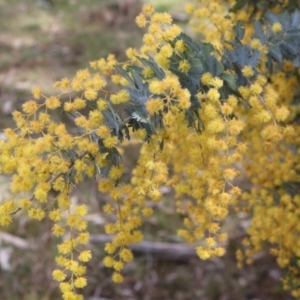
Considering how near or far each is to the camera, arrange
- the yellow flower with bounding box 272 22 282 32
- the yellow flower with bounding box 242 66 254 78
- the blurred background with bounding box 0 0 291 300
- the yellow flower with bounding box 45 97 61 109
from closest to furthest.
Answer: the yellow flower with bounding box 45 97 61 109 < the yellow flower with bounding box 242 66 254 78 < the yellow flower with bounding box 272 22 282 32 < the blurred background with bounding box 0 0 291 300

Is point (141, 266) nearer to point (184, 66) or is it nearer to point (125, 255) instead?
point (125, 255)

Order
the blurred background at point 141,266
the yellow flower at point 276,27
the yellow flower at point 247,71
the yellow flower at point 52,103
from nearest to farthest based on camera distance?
1. the yellow flower at point 52,103
2. the yellow flower at point 247,71
3. the yellow flower at point 276,27
4. the blurred background at point 141,266

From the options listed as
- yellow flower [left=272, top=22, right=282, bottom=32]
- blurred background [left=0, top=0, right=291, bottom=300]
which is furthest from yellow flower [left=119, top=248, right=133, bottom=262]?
blurred background [left=0, top=0, right=291, bottom=300]

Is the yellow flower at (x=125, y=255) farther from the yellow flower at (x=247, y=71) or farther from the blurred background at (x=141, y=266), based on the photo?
the blurred background at (x=141, y=266)

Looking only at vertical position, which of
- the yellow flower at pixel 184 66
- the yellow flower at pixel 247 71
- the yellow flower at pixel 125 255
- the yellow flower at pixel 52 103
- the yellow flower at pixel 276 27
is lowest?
the yellow flower at pixel 125 255

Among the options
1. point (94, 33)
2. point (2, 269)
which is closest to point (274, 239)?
point (2, 269)

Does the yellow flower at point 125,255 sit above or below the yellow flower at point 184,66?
below

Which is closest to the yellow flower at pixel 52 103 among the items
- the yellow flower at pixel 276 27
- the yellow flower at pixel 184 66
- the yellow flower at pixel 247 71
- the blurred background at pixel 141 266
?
the yellow flower at pixel 184 66

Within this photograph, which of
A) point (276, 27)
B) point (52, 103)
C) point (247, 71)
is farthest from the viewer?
point (276, 27)

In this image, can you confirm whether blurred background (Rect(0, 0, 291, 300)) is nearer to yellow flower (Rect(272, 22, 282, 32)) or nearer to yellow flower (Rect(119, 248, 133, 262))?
yellow flower (Rect(119, 248, 133, 262))

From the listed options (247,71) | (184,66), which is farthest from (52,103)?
(247,71)

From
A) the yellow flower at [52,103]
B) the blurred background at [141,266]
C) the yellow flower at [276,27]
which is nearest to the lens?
the yellow flower at [52,103]

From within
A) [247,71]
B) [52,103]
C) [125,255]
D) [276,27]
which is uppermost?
[276,27]

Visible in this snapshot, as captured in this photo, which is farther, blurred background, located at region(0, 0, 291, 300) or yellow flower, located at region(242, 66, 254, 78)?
blurred background, located at region(0, 0, 291, 300)
